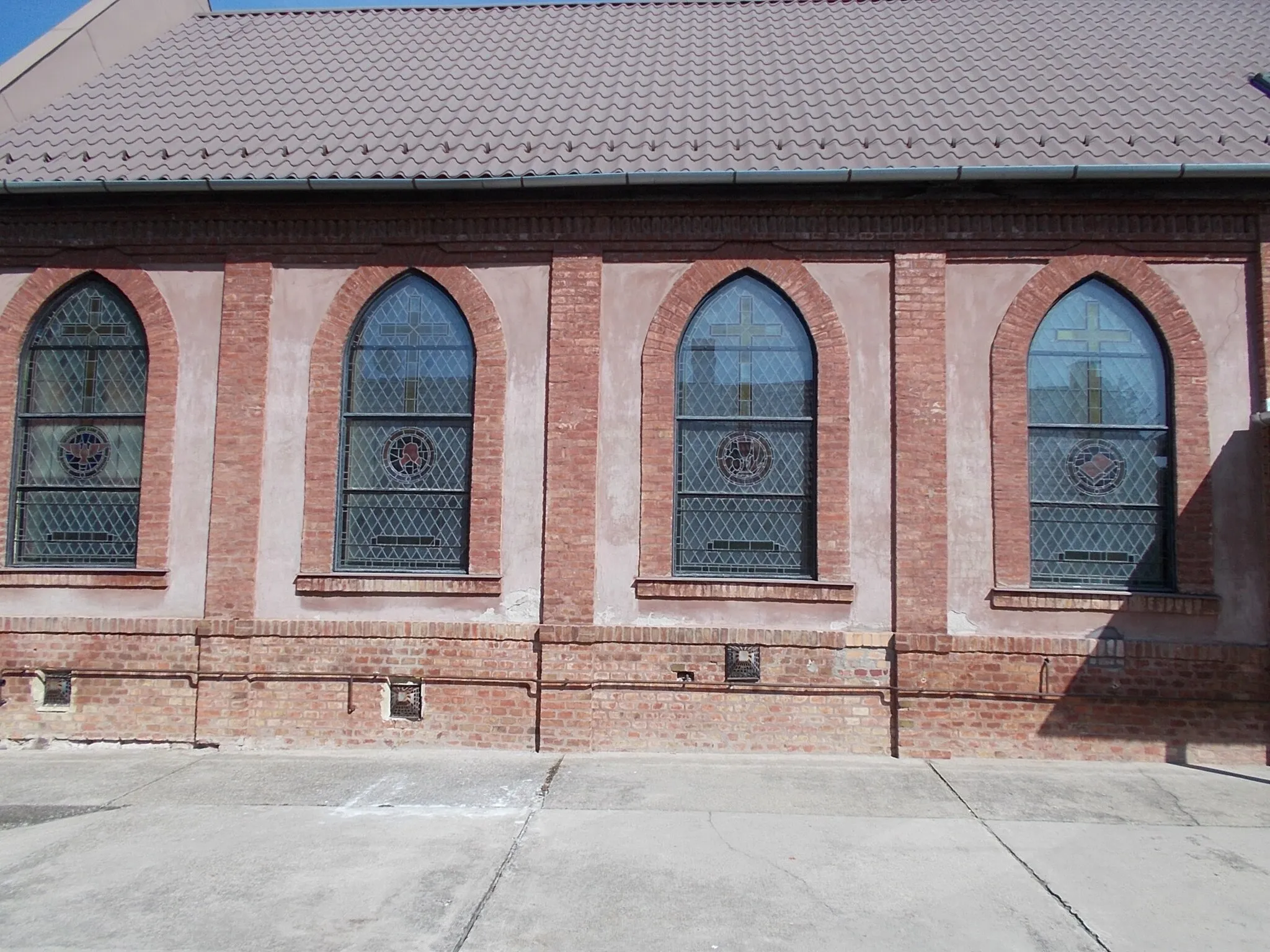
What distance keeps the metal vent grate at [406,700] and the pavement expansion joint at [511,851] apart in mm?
1300

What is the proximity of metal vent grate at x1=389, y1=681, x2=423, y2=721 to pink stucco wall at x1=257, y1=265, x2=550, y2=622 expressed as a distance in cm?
57

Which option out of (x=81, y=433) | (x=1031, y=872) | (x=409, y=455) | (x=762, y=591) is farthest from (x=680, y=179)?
(x=81, y=433)

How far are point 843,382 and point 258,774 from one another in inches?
222

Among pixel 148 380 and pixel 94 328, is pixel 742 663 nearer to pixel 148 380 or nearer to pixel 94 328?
pixel 148 380

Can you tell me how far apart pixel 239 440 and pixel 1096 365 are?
7375mm

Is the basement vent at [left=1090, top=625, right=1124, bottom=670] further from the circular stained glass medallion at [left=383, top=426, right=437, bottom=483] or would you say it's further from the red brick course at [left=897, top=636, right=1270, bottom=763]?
the circular stained glass medallion at [left=383, top=426, right=437, bottom=483]

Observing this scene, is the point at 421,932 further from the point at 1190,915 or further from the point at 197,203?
the point at 197,203

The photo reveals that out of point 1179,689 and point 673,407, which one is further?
point 673,407

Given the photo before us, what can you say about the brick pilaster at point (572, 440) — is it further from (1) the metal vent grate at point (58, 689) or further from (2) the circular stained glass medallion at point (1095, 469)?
(1) the metal vent grate at point (58, 689)

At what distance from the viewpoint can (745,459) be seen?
7.68 metres

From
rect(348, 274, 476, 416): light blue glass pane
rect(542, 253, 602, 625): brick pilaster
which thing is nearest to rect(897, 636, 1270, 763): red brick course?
rect(542, 253, 602, 625): brick pilaster

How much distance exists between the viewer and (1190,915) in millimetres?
4590

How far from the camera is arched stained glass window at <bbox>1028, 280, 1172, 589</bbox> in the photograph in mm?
7449

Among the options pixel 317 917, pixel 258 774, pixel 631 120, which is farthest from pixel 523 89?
pixel 317 917
